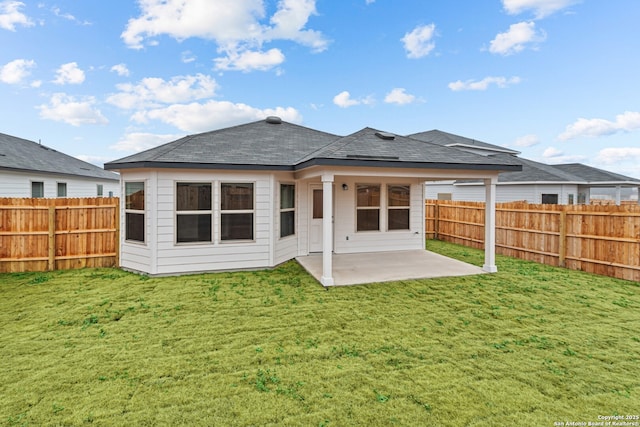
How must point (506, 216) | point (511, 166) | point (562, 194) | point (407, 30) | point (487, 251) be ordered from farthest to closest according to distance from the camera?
1. point (562, 194)
2. point (407, 30)
3. point (506, 216)
4. point (487, 251)
5. point (511, 166)

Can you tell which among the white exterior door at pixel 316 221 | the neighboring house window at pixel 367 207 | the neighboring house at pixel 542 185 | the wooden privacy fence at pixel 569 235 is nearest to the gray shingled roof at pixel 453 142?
the neighboring house at pixel 542 185

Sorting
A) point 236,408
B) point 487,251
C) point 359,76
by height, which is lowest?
point 236,408

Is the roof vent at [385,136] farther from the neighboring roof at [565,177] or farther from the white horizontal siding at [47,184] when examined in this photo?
the white horizontal siding at [47,184]

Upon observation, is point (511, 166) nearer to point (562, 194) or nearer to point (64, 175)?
point (562, 194)

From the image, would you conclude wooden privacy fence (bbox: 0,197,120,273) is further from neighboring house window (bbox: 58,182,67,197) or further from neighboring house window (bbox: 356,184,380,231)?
neighboring house window (bbox: 58,182,67,197)

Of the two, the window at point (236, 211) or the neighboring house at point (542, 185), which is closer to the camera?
the window at point (236, 211)

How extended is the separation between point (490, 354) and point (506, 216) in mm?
7697

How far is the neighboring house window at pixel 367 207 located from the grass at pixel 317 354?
353 centimetres

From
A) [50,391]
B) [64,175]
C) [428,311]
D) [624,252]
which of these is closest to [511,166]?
[624,252]

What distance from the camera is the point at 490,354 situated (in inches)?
146

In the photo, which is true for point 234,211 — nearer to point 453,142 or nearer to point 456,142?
point 453,142

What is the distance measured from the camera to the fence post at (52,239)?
775 centimetres

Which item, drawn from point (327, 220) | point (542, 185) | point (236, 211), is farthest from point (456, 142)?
point (236, 211)

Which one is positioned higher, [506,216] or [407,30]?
[407,30]
